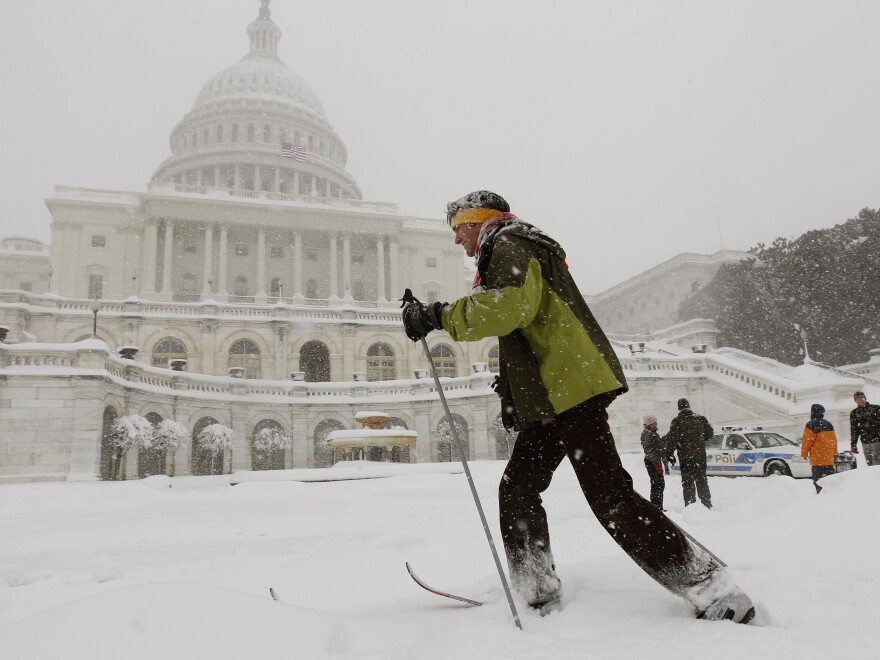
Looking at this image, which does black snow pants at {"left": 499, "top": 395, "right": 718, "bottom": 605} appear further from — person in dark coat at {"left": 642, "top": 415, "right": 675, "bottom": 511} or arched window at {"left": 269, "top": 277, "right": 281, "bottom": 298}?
arched window at {"left": 269, "top": 277, "right": 281, "bottom": 298}

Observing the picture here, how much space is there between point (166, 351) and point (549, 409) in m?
37.2

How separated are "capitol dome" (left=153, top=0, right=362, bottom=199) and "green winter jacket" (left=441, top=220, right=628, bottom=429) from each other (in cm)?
6438

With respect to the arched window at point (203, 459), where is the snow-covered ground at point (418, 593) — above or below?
below

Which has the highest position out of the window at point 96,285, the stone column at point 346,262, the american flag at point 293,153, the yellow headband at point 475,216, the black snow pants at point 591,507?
the american flag at point 293,153

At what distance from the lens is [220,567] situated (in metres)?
6.33

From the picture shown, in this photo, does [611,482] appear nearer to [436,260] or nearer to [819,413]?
[819,413]

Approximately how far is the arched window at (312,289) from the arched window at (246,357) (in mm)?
22051

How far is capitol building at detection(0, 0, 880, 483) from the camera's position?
74.3ft

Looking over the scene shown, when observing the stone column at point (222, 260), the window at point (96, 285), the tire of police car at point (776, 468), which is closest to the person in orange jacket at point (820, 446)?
the tire of police car at point (776, 468)

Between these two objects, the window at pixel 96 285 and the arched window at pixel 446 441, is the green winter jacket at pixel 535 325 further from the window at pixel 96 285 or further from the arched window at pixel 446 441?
the window at pixel 96 285

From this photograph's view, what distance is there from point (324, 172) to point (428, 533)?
235ft

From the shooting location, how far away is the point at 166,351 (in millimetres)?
36250

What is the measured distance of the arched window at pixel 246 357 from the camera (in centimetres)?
3675

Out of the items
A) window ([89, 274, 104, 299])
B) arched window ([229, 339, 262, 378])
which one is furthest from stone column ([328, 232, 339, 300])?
arched window ([229, 339, 262, 378])
